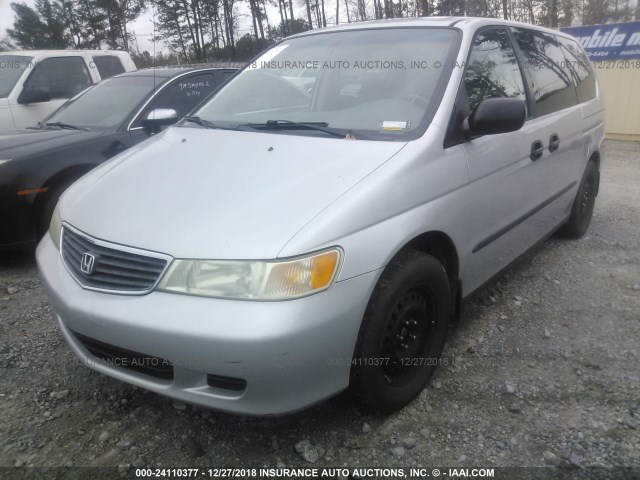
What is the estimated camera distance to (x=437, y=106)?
8.16 feet

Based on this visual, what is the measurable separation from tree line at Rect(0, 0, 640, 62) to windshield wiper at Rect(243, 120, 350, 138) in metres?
21.6

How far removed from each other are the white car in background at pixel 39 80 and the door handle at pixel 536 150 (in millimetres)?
5948

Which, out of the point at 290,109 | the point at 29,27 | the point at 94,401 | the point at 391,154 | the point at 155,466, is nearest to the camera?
the point at 155,466

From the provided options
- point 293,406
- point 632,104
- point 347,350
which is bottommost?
point 632,104

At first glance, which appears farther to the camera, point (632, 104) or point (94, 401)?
point (632, 104)

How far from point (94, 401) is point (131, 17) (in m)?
32.0

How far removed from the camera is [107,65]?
7879mm

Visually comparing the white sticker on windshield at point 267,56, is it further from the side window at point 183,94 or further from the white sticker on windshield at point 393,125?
the side window at point 183,94

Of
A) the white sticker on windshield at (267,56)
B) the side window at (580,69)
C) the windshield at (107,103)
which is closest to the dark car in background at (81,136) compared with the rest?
the windshield at (107,103)

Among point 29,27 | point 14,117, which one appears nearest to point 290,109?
point 14,117

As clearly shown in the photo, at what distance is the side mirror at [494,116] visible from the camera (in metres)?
2.44

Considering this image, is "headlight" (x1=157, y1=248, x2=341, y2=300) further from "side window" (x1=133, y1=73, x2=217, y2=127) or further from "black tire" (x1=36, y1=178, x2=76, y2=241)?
"side window" (x1=133, y1=73, x2=217, y2=127)

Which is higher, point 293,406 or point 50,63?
point 50,63

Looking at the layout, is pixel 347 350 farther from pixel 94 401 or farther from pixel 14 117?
pixel 14 117
